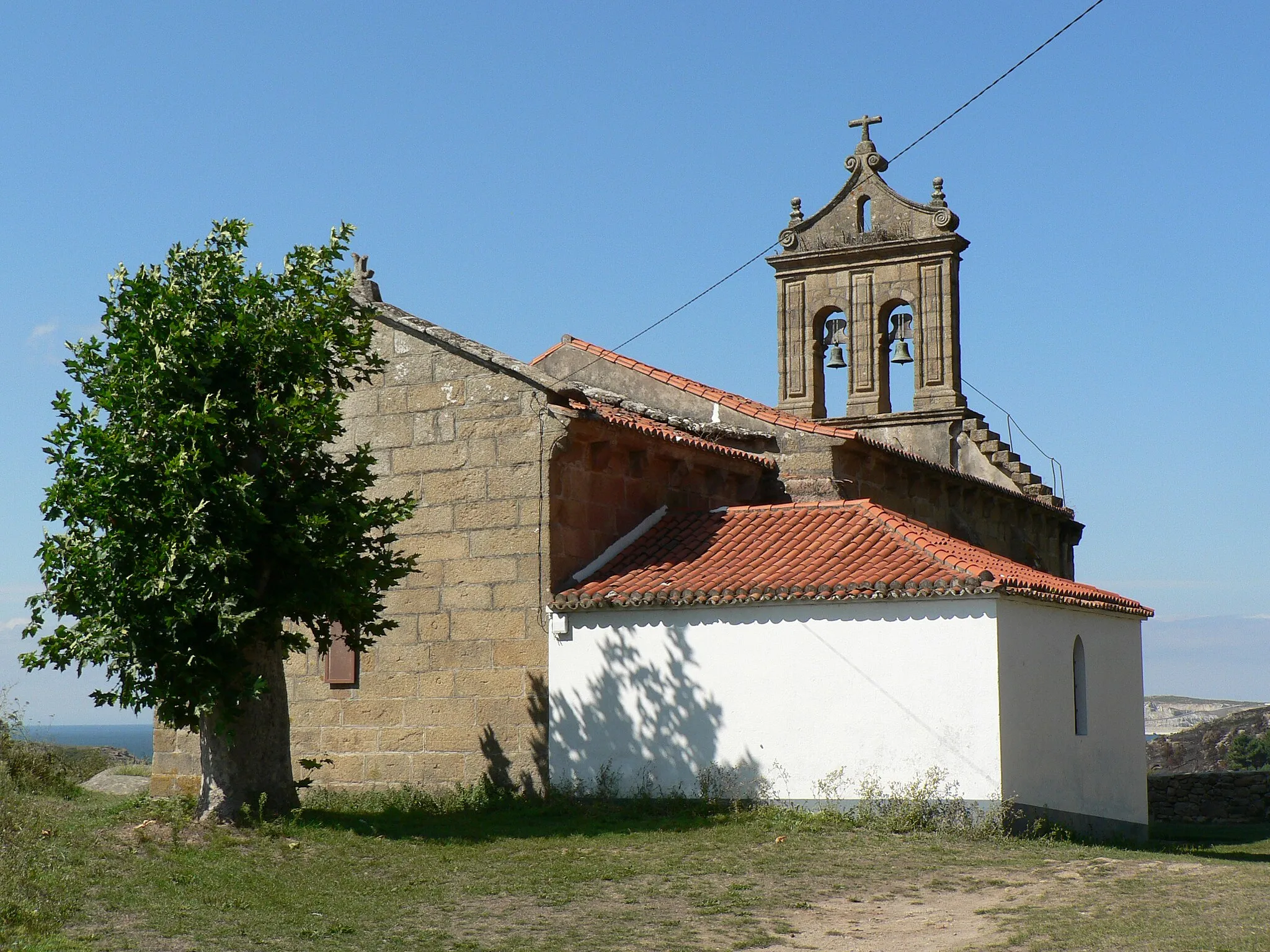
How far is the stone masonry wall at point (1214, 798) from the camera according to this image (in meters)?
23.3

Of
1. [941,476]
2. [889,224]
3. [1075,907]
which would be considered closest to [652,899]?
[1075,907]

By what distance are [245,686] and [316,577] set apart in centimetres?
119

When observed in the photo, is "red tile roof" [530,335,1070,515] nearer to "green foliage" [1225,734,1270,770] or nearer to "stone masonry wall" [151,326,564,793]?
"stone masonry wall" [151,326,564,793]

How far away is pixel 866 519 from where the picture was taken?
53.2ft

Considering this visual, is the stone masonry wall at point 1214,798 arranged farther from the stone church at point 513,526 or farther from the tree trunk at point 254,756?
the tree trunk at point 254,756

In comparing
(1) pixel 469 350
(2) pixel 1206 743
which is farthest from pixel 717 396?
(2) pixel 1206 743

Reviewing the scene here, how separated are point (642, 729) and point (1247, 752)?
2450 cm

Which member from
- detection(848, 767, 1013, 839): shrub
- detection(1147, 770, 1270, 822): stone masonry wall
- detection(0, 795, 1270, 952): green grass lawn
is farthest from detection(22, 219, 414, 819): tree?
detection(1147, 770, 1270, 822): stone masonry wall

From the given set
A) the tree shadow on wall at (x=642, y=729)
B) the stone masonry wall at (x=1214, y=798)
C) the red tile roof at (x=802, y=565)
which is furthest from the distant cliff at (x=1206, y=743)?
the tree shadow on wall at (x=642, y=729)

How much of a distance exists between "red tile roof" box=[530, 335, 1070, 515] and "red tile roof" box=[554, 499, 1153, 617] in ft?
6.76

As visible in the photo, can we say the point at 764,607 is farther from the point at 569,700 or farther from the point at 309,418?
the point at 309,418

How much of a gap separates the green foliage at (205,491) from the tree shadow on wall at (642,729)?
9.22ft

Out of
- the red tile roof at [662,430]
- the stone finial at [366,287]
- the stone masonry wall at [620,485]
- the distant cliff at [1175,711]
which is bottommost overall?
the distant cliff at [1175,711]

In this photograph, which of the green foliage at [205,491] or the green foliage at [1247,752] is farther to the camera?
the green foliage at [1247,752]
